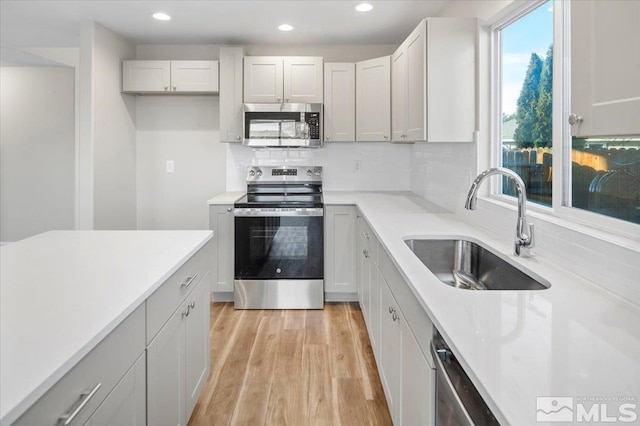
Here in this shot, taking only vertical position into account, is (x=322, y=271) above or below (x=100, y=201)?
below

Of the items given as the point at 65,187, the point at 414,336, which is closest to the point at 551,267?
the point at 414,336

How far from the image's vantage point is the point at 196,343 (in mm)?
2154

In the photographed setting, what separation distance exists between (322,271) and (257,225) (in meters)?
0.67

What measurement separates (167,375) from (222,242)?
229 centimetres

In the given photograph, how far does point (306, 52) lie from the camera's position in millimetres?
4594

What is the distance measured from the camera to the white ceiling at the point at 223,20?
3.47m

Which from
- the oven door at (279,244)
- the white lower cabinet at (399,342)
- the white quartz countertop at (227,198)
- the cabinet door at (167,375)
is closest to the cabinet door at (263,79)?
the white quartz countertop at (227,198)

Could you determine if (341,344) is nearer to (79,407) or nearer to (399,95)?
(399,95)

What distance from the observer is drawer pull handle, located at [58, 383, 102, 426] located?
0.95 meters

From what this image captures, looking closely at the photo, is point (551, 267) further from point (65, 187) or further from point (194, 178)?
point (65, 187)

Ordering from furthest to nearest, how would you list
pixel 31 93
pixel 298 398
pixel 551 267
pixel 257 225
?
pixel 31 93 → pixel 257 225 → pixel 298 398 → pixel 551 267

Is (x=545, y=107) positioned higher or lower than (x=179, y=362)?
higher

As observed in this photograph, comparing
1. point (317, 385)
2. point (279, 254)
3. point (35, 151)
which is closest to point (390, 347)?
point (317, 385)

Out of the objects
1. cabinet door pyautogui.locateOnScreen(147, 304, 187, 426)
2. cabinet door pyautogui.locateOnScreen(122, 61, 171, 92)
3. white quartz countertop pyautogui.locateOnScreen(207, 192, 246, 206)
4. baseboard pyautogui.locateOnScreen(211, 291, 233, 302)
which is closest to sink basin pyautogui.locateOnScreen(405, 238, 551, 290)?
cabinet door pyautogui.locateOnScreen(147, 304, 187, 426)
